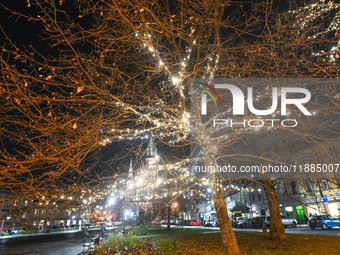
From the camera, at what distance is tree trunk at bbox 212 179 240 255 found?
20.8 feet

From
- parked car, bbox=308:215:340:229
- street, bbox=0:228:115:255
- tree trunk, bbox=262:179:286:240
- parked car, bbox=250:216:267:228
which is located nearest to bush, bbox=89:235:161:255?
street, bbox=0:228:115:255

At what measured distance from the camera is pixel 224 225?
659 cm

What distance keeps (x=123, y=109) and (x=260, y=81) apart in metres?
5.09

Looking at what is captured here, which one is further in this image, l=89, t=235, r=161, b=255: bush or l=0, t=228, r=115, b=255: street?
l=0, t=228, r=115, b=255: street

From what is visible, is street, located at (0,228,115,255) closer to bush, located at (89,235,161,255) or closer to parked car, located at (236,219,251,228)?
bush, located at (89,235,161,255)

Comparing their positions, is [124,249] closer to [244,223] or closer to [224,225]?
[224,225]

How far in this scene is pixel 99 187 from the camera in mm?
5848

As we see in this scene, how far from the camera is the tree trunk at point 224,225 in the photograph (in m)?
6.34

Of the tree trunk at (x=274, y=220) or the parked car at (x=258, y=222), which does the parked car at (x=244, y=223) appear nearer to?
the parked car at (x=258, y=222)

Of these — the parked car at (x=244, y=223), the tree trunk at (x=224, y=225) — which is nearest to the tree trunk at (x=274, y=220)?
the tree trunk at (x=224, y=225)

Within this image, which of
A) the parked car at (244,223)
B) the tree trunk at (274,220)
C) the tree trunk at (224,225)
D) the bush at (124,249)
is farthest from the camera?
the parked car at (244,223)

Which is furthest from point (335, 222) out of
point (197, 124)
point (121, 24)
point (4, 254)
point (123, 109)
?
point (4, 254)

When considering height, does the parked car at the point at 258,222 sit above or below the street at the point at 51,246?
above

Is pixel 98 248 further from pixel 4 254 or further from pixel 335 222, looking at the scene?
pixel 335 222
